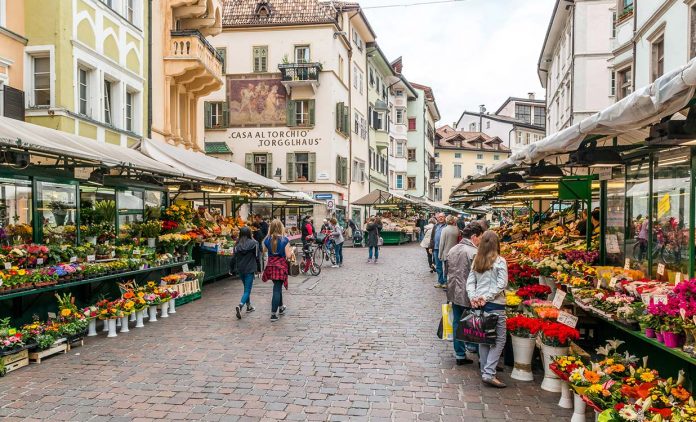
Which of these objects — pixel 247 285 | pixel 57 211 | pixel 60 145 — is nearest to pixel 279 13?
pixel 57 211

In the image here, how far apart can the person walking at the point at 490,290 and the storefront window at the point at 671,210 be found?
2.07 meters

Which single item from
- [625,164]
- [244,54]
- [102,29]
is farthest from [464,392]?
[244,54]

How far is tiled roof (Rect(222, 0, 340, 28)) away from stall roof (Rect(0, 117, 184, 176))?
25704mm

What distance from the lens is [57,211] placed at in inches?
422

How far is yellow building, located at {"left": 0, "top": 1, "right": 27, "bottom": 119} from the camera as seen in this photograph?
12570mm

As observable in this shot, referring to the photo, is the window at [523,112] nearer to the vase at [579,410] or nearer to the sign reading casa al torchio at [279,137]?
the sign reading casa al torchio at [279,137]

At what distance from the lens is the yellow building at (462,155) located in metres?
77.2

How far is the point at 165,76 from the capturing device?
63.9 feet

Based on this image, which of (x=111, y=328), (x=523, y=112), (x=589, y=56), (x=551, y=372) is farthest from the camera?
(x=523, y=112)

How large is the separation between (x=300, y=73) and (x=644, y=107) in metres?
30.9

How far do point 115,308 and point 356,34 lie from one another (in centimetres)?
3473

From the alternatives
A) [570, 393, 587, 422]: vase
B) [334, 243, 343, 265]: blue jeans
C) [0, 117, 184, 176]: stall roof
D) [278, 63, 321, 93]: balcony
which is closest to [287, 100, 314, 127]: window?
[278, 63, 321, 93]: balcony

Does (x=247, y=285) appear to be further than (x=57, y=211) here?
Yes

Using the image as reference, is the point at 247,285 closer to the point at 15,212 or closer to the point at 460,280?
the point at 15,212
